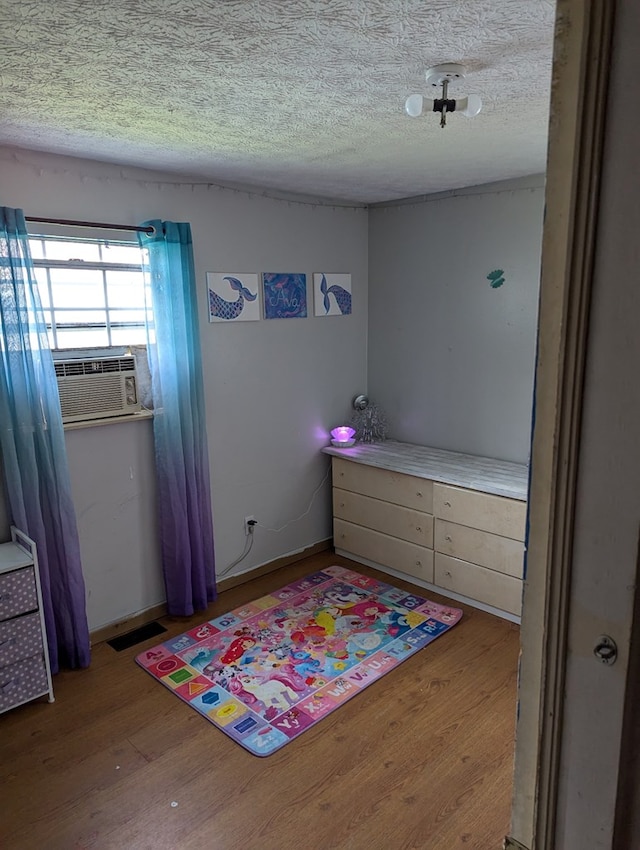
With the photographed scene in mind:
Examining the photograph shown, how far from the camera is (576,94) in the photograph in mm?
542

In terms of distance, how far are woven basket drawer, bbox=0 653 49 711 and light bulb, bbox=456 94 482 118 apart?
9.33 feet

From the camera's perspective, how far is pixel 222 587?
375 centimetres

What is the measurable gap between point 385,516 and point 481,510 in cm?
73

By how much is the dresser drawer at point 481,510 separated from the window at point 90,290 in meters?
1.98

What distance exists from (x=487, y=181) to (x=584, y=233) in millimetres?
3347

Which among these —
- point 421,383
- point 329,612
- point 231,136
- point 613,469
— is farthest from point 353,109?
point 329,612

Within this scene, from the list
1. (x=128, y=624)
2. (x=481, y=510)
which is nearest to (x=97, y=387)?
(x=128, y=624)

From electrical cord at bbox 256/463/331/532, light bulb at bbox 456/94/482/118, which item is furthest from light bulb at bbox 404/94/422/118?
electrical cord at bbox 256/463/331/532

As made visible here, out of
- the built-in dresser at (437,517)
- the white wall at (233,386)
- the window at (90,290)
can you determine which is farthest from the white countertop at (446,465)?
the window at (90,290)

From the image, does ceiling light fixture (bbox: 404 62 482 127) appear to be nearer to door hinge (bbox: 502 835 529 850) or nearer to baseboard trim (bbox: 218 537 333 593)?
door hinge (bbox: 502 835 529 850)

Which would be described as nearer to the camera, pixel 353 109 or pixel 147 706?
pixel 353 109

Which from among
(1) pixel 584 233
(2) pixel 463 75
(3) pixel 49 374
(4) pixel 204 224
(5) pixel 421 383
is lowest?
(5) pixel 421 383

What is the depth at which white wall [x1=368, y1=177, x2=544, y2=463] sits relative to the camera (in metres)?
3.55

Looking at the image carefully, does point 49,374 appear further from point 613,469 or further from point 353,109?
point 613,469
